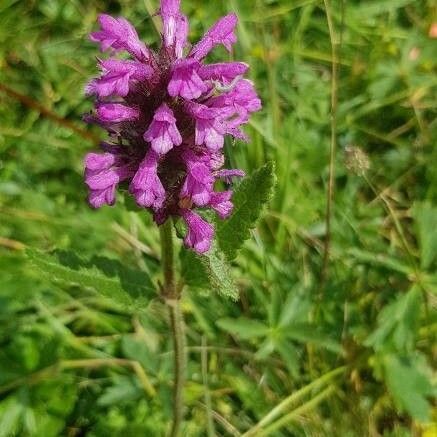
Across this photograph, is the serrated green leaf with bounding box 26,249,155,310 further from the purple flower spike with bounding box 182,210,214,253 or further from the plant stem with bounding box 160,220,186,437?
the purple flower spike with bounding box 182,210,214,253

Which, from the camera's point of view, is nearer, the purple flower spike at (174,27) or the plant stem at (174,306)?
the purple flower spike at (174,27)

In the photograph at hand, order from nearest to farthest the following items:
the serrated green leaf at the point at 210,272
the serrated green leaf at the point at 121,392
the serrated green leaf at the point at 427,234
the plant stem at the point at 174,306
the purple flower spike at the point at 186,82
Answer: the purple flower spike at the point at 186,82
the serrated green leaf at the point at 210,272
the plant stem at the point at 174,306
the serrated green leaf at the point at 121,392
the serrated green leaf at the point at 427,234

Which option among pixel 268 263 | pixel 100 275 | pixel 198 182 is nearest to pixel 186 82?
pixel 198 182

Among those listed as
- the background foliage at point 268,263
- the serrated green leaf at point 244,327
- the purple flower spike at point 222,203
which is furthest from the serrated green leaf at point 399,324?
the purple flower spike at point 222,203

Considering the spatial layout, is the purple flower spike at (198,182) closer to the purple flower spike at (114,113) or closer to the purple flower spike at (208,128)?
the purple flower spike at (208,128)

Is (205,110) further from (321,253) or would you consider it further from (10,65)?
(10,65)

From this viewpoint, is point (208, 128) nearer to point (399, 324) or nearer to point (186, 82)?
point (186, 82)
